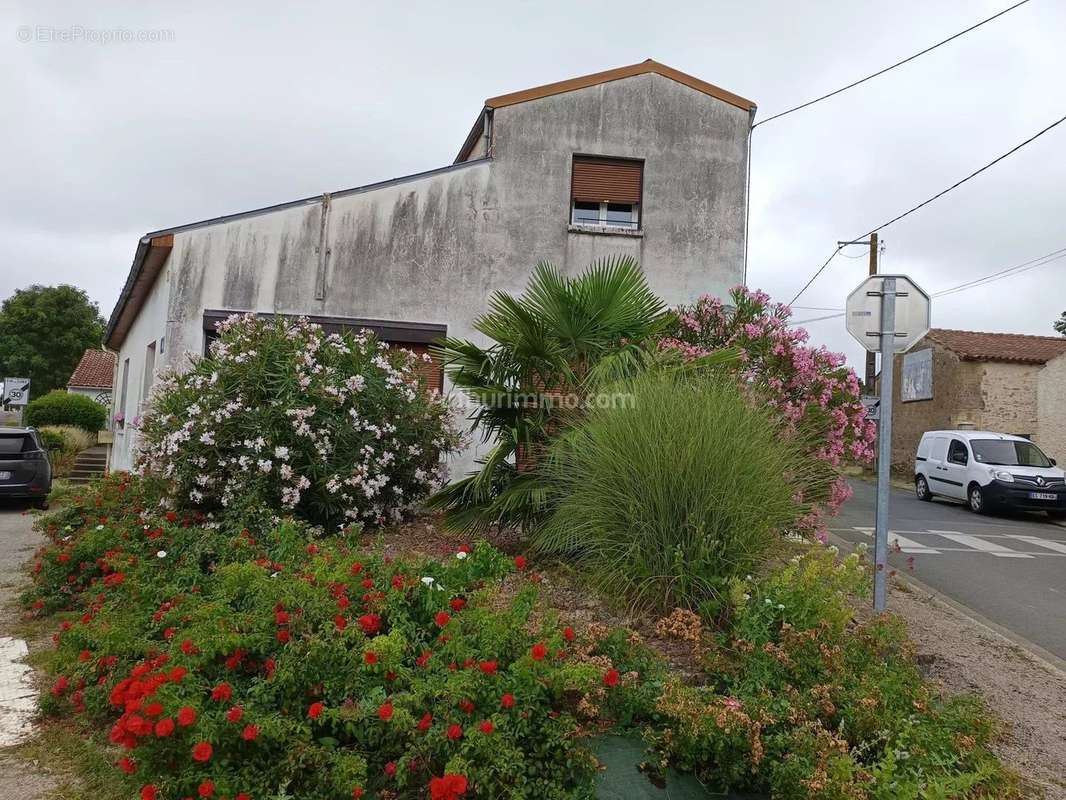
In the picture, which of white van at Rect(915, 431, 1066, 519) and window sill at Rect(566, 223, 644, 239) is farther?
white van at Rect(915, 431, 1066, 519)

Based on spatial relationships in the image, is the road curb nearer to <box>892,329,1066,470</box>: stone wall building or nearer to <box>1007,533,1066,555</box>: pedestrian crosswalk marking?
<box>1007,533,1066,555</box>: pedestrian crosswalk marking

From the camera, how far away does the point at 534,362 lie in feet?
20.8

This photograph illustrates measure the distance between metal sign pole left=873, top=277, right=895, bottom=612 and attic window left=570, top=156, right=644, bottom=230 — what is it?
6.43m

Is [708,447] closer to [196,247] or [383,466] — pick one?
[383,466]

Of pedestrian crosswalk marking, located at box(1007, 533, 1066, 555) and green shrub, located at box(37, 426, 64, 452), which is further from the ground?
green shrub, located at box(37, 426, 64, 452)

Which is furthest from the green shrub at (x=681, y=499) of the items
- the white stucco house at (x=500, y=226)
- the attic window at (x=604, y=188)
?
the attic window at (x=604, y=188)

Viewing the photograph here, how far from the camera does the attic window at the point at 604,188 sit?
1149 cm

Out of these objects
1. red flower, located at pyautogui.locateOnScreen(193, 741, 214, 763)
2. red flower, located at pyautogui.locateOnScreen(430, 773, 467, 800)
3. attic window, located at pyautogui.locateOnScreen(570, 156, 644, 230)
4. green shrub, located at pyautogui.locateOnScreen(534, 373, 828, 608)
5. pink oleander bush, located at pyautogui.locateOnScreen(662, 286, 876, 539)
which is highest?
attic window, located at pyautogui.locateOnScreen(570, 156, 644, 230)

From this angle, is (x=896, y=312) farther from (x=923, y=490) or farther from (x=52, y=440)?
(x=52, y=440)

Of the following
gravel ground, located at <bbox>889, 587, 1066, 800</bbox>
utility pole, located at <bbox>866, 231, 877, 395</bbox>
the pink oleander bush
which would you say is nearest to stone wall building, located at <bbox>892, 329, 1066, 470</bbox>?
utility pole, located at <bbox>866, 231, 877, 395</bbox>

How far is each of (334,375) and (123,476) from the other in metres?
2.97

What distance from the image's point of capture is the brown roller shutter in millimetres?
11492

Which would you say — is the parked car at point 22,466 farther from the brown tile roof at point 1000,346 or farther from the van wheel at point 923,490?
the brown tile roof at point 1000,346

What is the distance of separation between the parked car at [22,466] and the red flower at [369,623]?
11386mm
